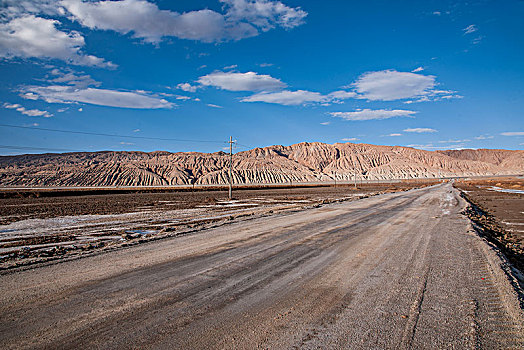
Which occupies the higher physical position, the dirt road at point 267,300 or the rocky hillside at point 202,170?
the rocky hillside at point 202,170

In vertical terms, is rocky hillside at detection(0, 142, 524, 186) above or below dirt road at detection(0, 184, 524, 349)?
above

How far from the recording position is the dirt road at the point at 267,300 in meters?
3.71

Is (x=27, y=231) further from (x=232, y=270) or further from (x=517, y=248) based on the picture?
(x=517, y=248)

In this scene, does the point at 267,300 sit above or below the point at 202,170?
below

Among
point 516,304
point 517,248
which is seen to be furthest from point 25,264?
point 517,248

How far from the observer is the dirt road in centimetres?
371

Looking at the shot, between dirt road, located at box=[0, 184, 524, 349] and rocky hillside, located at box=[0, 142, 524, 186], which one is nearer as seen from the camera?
dirt road, located at box=[0, 184, 524, 349]

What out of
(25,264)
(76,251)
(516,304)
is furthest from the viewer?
(76,251)

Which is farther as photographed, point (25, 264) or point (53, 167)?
point (53, 167)

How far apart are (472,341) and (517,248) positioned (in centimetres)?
863

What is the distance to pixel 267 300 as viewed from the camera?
4.82m

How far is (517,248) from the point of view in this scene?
995cm

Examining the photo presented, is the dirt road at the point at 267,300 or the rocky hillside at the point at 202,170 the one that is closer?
the dirt road at the point at 267,300

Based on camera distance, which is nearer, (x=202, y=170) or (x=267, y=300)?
(x=267, y=300)
